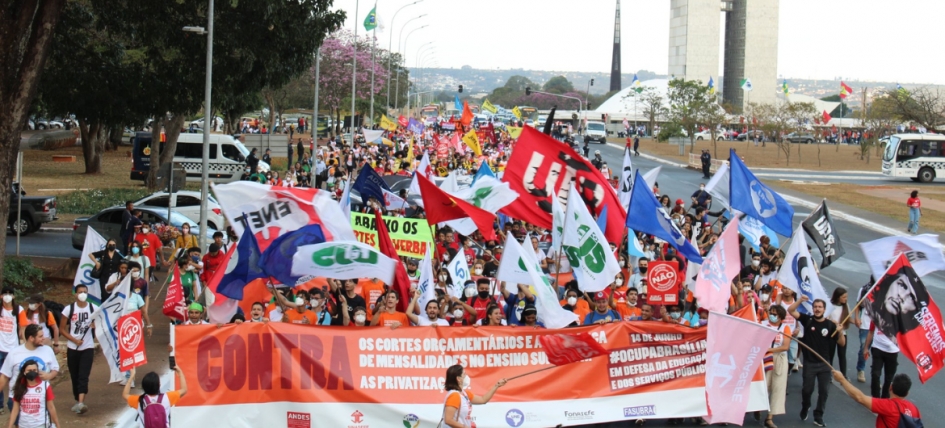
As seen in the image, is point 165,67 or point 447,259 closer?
point 447,259

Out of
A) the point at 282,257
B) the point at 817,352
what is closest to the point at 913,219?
the point at 817,352

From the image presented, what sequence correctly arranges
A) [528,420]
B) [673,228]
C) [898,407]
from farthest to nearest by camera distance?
[673,228], [528,420], [898,407]

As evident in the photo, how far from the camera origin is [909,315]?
945 cm

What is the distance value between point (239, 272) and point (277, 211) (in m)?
0.93

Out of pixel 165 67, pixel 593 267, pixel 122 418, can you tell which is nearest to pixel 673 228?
pixel 593 267

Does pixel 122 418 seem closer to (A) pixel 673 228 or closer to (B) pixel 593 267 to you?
(B) pixel 593 267

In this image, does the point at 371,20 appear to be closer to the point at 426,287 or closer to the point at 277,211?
the point at 277,211

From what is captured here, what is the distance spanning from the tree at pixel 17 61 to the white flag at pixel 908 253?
38.6 feet

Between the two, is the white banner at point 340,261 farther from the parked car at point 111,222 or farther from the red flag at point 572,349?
the parked car at point 111,222

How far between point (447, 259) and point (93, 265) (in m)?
5.04

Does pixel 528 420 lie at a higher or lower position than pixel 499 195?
lower

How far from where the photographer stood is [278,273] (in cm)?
1025

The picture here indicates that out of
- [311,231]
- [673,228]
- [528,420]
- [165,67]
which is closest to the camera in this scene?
[528,420]

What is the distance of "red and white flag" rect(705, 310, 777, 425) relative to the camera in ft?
29.2
